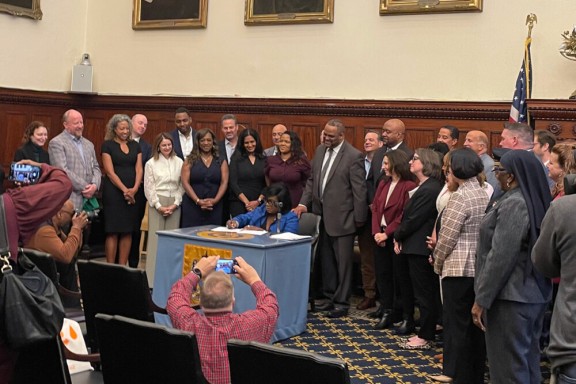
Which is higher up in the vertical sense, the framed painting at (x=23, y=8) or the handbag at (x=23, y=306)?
the framed painting at (x=23, y=8)

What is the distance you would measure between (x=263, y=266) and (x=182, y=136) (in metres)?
3.55

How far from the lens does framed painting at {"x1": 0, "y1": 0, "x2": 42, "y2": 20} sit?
448 inches

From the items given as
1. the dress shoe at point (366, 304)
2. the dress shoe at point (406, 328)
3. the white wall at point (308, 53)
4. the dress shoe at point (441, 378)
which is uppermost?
the white wall at point (308, 53)

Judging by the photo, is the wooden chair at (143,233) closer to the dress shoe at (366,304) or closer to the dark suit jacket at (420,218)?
the dress shoe at (366,304)

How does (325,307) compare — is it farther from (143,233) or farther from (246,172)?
(143,233)

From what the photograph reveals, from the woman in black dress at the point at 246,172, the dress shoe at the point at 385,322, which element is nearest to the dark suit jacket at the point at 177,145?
the woman in black dress at the point at 246,172

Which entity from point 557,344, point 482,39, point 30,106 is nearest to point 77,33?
point 30,106

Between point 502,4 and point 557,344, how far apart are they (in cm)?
700

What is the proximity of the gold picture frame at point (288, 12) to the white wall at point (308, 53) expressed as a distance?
0.11m

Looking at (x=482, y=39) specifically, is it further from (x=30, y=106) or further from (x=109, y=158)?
(x=30, y=106)

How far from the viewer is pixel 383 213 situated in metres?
7.57

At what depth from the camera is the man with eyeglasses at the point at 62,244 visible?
5555 mm

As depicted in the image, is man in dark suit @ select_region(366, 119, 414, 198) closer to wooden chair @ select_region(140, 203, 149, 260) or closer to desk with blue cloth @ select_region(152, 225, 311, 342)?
desk with blue cloth @ select_region(152, 225, 311, 342)

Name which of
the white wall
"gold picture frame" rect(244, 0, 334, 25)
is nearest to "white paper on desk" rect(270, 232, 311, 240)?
the white wall
